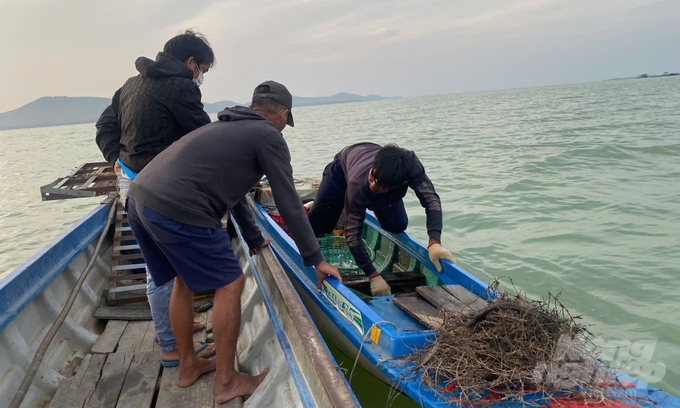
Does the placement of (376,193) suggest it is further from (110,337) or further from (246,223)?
(110,337)

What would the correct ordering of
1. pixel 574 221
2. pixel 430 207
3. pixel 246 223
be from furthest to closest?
pixel 574 221
pixel 430 207
pixel 246 223

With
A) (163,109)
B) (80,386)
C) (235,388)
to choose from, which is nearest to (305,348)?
(235,388)

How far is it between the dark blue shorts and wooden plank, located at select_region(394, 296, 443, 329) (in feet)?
3.85

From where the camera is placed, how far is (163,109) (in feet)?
10.0

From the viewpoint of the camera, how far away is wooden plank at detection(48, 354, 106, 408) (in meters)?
2.56

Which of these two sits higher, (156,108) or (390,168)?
(156,108)

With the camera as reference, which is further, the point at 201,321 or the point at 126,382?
the point at 201,321

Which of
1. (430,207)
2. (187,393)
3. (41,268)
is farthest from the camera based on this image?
(430,207)

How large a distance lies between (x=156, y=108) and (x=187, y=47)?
0.52 m

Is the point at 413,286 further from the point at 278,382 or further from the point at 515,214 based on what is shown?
the point at 515,214

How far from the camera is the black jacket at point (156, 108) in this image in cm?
302

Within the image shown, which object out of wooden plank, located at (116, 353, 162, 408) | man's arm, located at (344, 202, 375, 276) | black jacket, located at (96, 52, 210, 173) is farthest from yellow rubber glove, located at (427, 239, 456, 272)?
wooden plank, located at (116, 353, 162, 408)

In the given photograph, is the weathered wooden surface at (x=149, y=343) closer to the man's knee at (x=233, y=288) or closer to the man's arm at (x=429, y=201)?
the man's knee at (x=233, y=288)

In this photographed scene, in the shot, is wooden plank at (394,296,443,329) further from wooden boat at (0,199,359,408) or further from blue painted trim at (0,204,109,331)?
blue painted trim at (0,204,109,331)
